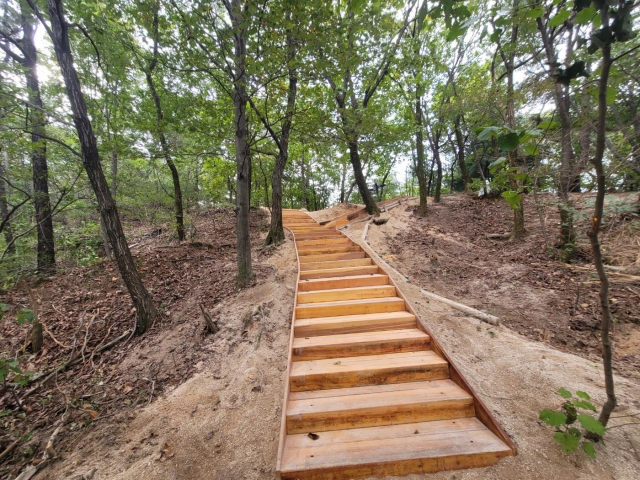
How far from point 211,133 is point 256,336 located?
193 inches

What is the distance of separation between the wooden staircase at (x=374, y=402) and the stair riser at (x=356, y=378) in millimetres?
11

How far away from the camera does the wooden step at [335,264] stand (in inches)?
225

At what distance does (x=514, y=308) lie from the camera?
4.32 m

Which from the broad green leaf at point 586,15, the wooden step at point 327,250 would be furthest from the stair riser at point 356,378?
the wooden step at point 327,250

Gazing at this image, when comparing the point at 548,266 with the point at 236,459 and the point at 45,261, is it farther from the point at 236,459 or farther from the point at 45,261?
the point at 45,261

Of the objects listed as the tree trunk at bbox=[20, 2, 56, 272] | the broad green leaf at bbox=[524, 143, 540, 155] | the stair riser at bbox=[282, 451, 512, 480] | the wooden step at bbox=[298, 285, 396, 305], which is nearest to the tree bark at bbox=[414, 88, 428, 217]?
the wooden step at bbox=[298, 285, 396, 305]

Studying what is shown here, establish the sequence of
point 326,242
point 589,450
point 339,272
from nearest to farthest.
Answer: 1. point 589,450
2. point 339,272
3. point 326,242

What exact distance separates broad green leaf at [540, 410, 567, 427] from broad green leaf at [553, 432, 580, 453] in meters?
0.11

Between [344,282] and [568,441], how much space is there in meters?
3.29

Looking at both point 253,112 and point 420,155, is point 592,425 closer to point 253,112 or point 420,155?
point 253,112

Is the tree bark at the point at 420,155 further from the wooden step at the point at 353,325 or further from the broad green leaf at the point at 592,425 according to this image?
the broad green leaf at the point at 592,425

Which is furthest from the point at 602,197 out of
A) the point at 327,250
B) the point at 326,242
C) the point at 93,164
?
the point at 93,164

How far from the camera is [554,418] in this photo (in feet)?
6.24

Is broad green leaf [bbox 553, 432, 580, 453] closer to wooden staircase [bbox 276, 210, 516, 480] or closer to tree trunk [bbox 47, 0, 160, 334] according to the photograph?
wooden staircase [bbox 276, 210, 516, 480]
